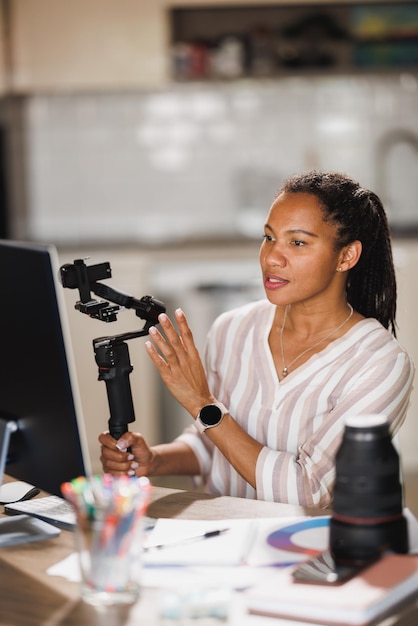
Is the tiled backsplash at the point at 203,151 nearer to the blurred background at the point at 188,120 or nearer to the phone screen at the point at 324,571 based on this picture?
the blurred background at the point at 188,120

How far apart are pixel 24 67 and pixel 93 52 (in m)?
0.34

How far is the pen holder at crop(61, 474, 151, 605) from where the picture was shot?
123 cm

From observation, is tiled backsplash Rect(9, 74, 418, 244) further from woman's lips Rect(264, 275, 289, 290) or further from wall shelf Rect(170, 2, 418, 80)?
woman's lips Rect(264, 275, 289, 290)

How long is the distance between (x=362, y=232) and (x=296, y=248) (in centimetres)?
17

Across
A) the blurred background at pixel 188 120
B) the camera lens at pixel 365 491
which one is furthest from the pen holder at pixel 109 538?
the blurred background at pixel 188 120

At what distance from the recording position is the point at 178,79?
4949 mm

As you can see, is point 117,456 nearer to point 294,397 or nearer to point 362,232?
point 294,397

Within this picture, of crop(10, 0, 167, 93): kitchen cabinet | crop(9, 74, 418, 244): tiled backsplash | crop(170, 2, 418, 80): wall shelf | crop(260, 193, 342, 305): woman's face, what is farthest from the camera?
crop(9, 74, 418, 244): tiled backsplash

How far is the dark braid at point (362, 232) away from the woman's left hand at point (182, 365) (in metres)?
0.40

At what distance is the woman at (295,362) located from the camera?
187 cm

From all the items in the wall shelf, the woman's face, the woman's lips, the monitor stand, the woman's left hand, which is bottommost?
the monitor stand

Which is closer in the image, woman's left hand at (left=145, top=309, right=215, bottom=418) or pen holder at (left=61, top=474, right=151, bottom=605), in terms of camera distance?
pen holder at (left=61, top=474, right=151, bottom=605)

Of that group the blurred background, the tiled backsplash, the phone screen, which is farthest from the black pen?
the tiled backsplash

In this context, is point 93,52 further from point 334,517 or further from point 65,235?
point 334,517
